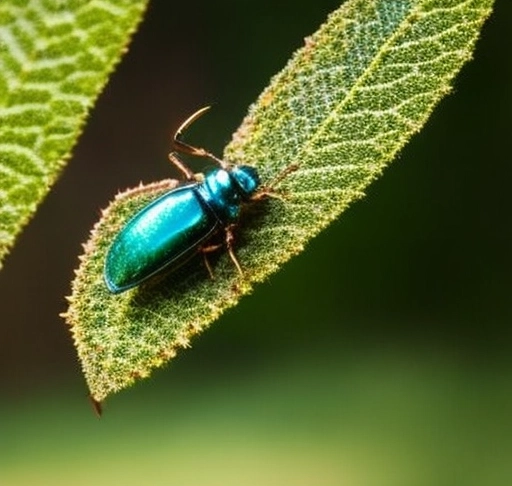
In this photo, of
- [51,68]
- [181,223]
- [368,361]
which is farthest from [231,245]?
[368,361]

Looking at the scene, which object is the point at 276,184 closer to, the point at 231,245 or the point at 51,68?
the point at 231,245

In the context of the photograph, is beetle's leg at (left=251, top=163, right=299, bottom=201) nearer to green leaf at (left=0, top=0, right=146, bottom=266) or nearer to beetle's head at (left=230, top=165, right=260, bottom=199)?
beetle's head at (left=230, top=165, right=260, bottom=199)

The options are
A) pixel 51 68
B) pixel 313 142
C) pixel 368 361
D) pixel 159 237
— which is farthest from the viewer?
pixel 368 361

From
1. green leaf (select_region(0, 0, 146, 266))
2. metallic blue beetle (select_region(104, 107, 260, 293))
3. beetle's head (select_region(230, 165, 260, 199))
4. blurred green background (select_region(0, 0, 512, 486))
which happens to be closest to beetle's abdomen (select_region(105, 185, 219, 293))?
metallic blue beetle (select_region(104, 107, 260, 293))

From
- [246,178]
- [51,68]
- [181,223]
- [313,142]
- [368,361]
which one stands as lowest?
[368,361]

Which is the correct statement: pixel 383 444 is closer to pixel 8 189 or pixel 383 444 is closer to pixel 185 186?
pixel 185 186

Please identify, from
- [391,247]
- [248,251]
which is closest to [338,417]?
[391,247]

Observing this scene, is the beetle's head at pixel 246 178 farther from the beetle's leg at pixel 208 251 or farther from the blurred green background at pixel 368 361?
the blurred green background at pixel 368 361
